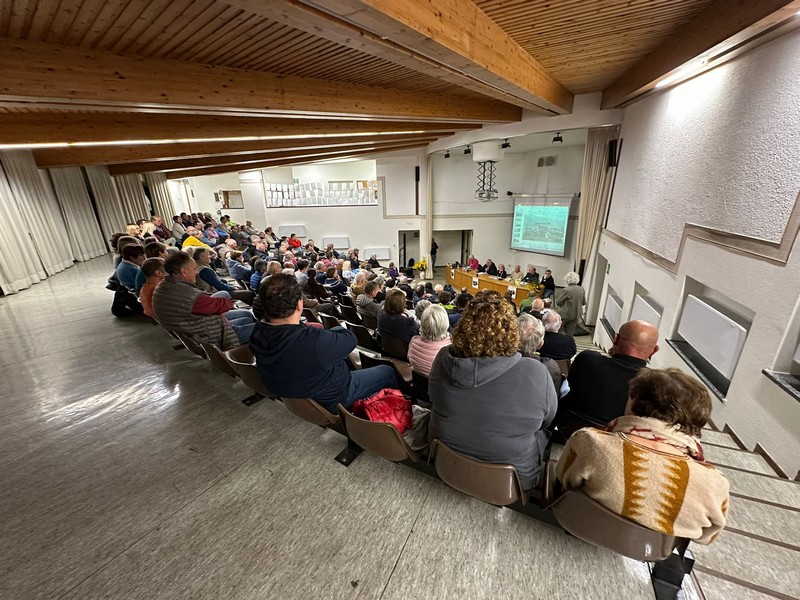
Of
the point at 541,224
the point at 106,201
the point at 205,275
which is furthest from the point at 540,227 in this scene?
the point at 106,201

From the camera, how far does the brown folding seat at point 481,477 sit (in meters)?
1.23

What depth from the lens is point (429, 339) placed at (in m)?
2.17

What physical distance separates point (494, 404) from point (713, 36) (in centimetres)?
378

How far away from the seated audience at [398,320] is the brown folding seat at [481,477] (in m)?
1.51

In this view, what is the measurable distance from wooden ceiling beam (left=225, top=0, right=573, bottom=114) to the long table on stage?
4.91m

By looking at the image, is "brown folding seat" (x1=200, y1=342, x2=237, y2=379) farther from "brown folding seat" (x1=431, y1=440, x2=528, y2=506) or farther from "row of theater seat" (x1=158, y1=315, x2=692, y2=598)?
"brown folding seat" (x1=431, y1=440, x2=528, y2=506)

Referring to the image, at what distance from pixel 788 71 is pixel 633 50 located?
6.61 ft

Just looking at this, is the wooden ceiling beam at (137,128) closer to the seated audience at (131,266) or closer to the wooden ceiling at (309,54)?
the wooden ceiling at (309,54)

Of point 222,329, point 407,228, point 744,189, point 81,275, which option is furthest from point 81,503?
point 407,228

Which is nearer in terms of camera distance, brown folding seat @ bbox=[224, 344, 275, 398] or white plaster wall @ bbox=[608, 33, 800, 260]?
brown folding seat @ bbox=[224, 344, 275, 398]

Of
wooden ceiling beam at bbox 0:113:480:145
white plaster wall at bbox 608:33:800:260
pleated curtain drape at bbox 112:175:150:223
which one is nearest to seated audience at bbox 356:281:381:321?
wooden ceiling beam at bbox 0:113:480:145

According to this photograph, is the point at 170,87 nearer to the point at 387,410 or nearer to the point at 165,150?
the point at 387,410

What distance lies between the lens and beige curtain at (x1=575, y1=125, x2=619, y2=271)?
6.06 meters

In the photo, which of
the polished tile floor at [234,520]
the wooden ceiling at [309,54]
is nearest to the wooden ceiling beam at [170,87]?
the wooden ceiling at [309,54]
